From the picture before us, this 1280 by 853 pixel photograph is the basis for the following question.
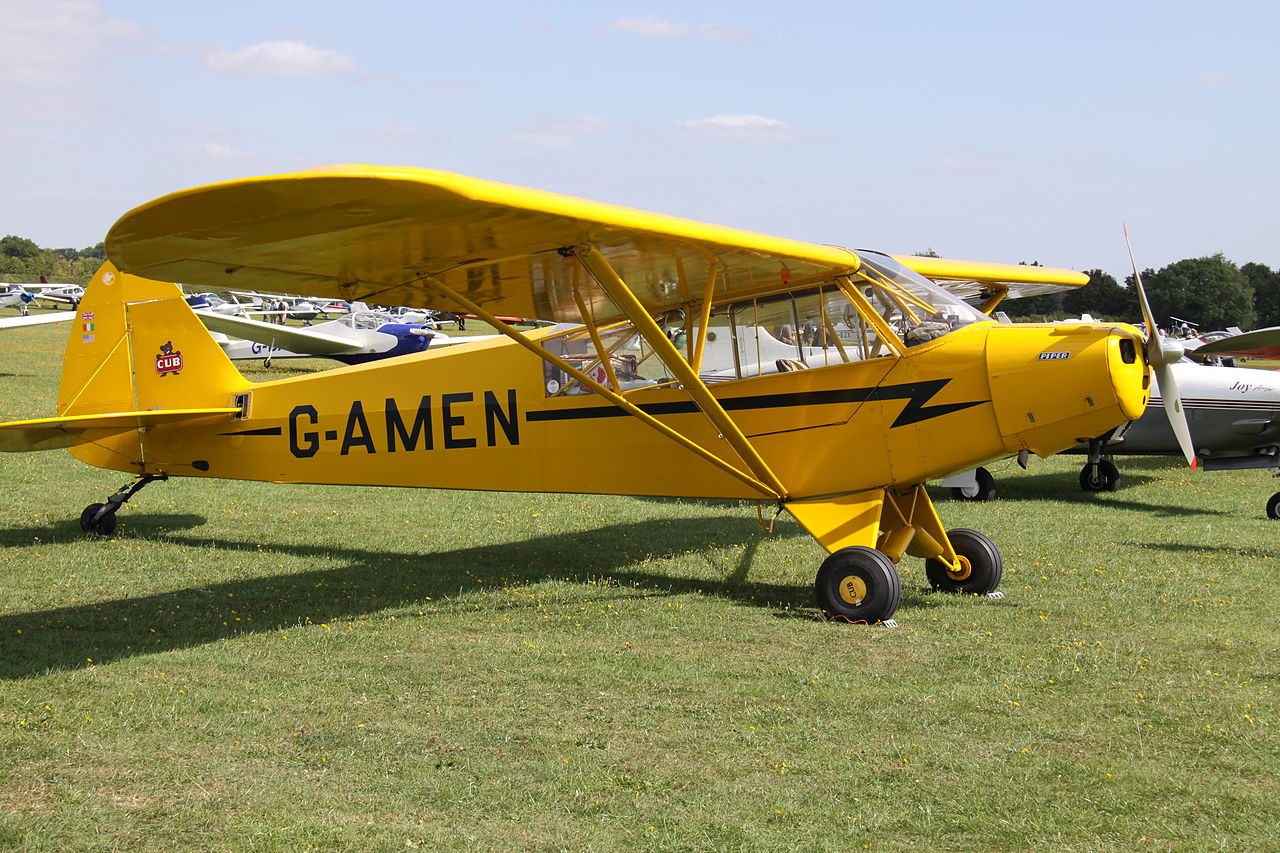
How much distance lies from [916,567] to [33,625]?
676 cm

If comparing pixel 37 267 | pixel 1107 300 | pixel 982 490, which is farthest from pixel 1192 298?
pixel 37 267

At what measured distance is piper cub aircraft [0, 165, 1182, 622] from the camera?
6137mm

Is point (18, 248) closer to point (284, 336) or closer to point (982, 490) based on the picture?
point (284, 336)

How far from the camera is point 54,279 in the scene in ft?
271

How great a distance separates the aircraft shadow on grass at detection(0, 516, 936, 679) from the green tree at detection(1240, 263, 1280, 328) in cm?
6981

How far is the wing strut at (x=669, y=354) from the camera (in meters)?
6.71

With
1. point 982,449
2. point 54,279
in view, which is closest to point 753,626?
point 982,449

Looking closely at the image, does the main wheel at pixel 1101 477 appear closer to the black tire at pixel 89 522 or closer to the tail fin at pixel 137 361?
the tail fin at pixel 137 361

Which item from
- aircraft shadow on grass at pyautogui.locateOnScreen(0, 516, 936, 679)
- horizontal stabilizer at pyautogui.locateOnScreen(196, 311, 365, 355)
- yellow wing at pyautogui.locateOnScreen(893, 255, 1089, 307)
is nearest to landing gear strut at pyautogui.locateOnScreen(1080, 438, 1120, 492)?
yellow wing at pyautogui.locateOnScreen(893, 255, 1089, 307)

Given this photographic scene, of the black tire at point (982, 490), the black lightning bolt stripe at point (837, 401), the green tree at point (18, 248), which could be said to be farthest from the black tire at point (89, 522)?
the green tree at point (18, 248)

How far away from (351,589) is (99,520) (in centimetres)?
327

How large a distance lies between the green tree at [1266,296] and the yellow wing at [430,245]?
71.2 m

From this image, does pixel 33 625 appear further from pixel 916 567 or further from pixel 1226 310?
pixel 1226 310

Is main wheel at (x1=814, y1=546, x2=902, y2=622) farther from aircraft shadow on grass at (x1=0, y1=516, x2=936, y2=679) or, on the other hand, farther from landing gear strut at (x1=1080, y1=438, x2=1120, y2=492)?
landing gear strut at (x1=1080, y1=438, x2=1120, y2=492)
